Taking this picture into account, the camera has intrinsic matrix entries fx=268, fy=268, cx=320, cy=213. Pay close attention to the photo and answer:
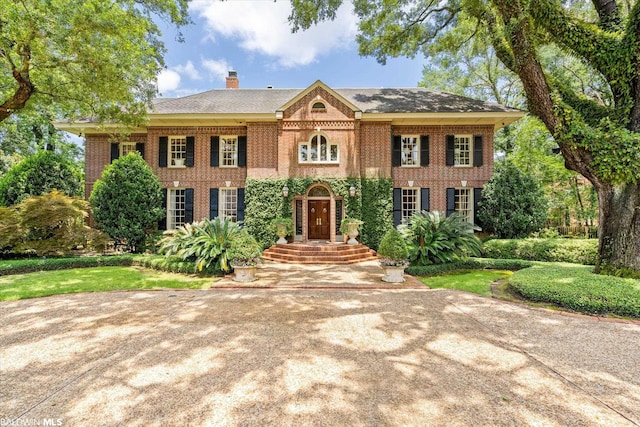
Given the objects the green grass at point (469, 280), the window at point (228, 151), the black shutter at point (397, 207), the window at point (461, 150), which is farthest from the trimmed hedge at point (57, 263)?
the window at point (461, 150)

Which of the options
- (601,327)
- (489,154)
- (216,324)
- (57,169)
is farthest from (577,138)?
(57,169)

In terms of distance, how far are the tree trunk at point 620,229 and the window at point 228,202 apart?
44.4 ft

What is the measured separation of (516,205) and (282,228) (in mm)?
10274

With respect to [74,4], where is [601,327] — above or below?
below

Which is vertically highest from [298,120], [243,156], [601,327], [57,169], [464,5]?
[464,5]

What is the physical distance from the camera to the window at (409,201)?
1352cm

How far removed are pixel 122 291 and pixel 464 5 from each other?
12609 millimetres

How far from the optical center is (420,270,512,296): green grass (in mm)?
7106

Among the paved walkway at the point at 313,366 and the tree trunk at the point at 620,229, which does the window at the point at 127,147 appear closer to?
the paved walkway at the point at 313,366

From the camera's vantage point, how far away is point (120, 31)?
842 centimetres

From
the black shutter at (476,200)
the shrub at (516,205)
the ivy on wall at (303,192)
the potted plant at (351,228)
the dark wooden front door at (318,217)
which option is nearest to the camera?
the shrub at (516,205)

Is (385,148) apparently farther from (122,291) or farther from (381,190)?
(122,291)

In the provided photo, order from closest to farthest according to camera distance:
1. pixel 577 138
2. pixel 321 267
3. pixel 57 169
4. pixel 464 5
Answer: pixel 577 138
pixel 464 5
pixel 321 267
pixel 57 169

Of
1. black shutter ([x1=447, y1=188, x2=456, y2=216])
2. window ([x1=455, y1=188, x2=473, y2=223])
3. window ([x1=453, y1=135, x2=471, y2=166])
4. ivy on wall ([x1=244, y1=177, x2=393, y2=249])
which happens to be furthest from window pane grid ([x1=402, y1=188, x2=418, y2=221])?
window ([x1=453, y1=135, x2=471, y2=166])
